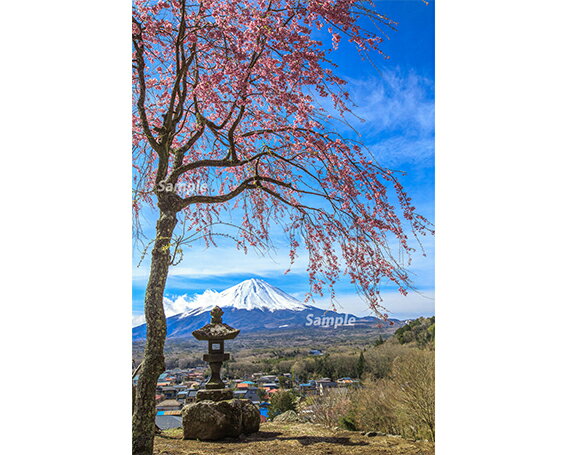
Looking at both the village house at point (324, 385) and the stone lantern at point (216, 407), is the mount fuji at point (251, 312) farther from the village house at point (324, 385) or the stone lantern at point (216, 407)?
the village house at point (324, 385)

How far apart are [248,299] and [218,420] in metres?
0.76

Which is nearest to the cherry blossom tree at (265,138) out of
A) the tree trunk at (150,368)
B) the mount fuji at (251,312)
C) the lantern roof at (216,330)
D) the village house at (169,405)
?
the tree trunk at (150,368)

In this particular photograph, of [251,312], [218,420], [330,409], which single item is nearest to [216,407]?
[218,420]

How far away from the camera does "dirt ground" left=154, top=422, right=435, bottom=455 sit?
284cm

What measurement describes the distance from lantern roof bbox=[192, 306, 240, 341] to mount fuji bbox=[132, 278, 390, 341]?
31 millimetres

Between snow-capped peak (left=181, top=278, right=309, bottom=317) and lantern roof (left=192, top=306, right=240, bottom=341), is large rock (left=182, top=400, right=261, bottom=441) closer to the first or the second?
lantern roof (left=192, top=306, right=240, bottom=341)

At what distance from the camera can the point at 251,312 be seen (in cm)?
306

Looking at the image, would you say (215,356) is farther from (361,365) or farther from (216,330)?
(361,365)

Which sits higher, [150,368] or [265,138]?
[265,138]

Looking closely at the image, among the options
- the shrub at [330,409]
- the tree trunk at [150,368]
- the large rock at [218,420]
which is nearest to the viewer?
the tree trunk at [150,368]

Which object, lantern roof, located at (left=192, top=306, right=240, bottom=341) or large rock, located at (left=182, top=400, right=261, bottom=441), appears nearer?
large rock, located at (left=182, top=400, right=261, bottom=441)

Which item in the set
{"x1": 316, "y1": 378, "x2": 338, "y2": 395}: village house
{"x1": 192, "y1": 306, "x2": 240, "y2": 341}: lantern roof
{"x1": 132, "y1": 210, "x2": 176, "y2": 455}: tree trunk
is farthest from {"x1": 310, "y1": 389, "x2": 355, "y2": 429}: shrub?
{"x1": 132, "y1": 210, "x2": 176, "y2": 455}: tree trunk

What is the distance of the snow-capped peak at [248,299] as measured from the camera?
9.91ft

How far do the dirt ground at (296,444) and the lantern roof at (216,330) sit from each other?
23.5 inches
